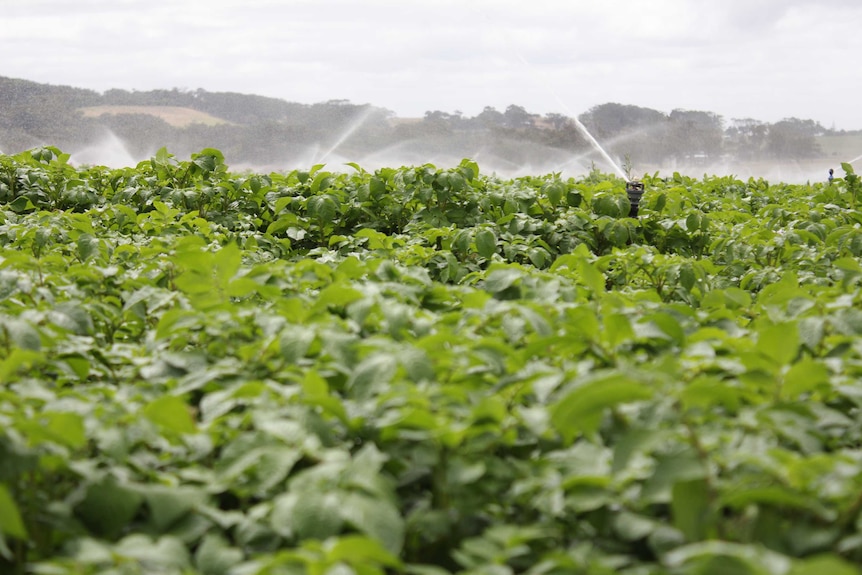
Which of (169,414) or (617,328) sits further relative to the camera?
(617,328)

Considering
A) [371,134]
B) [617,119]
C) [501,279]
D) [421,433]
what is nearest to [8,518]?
[421,433]

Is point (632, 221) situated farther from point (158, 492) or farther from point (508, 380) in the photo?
point (158, 492)

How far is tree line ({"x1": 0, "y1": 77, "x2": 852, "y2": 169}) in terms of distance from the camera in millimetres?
17469

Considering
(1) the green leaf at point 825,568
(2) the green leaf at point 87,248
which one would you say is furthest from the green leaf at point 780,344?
(2) the green leaf at point 87,248

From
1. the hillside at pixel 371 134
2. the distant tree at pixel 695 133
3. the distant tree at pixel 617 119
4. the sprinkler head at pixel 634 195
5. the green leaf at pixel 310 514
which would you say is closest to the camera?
the green leaf at pixel 310 514

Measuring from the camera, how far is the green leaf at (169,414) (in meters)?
1.40

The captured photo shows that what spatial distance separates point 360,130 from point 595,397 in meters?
18.5

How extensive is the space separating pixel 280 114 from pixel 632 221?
15703 mm

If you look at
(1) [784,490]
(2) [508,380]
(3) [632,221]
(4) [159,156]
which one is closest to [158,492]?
(2) [508,380]

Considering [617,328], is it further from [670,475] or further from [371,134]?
[371,134]

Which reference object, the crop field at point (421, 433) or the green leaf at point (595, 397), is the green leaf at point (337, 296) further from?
the green leaf at point (595, 397)

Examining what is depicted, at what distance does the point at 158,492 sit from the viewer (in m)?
1.34

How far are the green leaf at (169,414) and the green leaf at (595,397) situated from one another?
64 centimetres

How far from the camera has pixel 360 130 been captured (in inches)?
755
